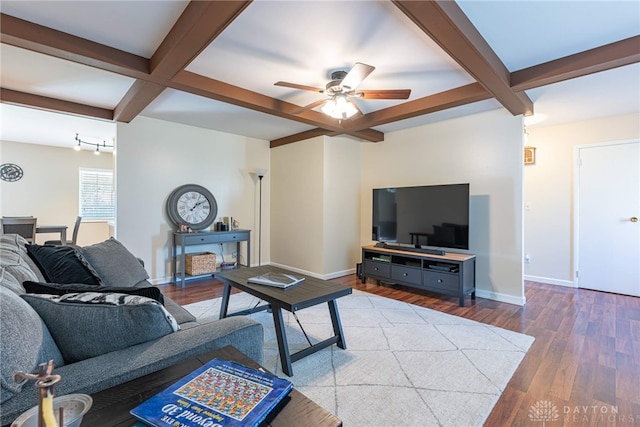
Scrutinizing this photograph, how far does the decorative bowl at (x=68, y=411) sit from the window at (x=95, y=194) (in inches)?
277

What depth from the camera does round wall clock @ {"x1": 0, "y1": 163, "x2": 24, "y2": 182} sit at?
5.71 m

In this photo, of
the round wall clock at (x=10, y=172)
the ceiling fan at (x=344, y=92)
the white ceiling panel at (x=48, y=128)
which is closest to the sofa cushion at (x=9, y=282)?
the ceiling fan at (x=344, y=92)

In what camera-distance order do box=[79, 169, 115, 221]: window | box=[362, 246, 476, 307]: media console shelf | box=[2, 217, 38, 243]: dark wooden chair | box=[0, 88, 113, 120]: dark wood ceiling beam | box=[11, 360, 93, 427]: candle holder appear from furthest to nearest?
box=[79, 169, 115, 221]: window, box=[2, 217, 38, 243]: dark wooden chair, box=[362, 246, 476, 307]: media console shelf, box=[0, 88, 113, 120]: dark wood ceiling beam, box=[11, 360, 93, 427]: candle holder

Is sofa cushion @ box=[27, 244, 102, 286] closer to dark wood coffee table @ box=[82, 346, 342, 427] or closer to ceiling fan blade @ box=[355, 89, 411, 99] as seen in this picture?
dark wood coffee table @ box=[82, 346, 342, 427]

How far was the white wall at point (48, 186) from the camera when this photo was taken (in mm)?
5785

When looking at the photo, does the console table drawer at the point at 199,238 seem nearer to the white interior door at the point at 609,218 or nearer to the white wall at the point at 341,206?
the white wall at the point at 341,206

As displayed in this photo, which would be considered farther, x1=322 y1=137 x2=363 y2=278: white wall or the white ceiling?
x1=322 y1=137 x2=363 y2=278: white wall

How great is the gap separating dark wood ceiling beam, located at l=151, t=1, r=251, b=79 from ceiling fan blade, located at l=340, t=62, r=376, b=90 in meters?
0.91

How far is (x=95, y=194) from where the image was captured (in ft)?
22.1

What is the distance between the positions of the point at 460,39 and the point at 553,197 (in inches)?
144

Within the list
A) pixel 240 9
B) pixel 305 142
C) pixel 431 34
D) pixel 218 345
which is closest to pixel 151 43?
pixel 240 9

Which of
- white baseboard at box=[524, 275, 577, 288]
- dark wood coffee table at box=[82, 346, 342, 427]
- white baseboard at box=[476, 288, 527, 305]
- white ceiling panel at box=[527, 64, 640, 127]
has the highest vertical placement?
white ceiling panel at box=[527, 64, 640, 127]

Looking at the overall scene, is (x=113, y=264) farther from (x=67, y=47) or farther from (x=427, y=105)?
(x=427, y=105)

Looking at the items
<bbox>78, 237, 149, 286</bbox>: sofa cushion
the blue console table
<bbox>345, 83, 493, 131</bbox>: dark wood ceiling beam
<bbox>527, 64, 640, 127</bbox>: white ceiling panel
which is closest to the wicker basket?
the blue console table
